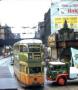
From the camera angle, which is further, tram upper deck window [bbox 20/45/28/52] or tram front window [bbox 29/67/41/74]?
tram upper deck window [bbox 20/45/28/52]

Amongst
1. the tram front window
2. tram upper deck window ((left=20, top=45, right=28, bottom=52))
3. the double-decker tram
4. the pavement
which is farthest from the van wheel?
tram upper deck window ((left=20, top=45, right=28, bottom=52))

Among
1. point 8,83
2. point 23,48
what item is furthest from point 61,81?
point 8,83

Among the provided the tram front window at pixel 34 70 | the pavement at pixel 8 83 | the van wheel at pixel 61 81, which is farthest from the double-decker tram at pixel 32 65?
the van wheel at pixel 61 81

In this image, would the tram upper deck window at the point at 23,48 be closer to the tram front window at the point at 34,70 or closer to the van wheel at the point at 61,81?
the tram front window at the point at 34,70

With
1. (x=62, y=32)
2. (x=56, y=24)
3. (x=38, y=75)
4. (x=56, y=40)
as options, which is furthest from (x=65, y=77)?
(x=56, y=24)

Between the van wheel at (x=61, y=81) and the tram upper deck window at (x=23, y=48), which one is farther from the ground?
the tram upper deck window at (x=23, y=48)

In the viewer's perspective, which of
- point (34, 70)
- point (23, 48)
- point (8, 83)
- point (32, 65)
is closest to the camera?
point (32, 65)

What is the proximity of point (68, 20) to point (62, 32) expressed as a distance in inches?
592

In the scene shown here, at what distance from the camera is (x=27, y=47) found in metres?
44.2

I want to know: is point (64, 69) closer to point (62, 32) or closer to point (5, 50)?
point (62, 32)

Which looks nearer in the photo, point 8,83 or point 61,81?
point 61,81

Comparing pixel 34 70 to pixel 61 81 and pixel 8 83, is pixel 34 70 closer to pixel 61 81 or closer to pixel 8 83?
pixel 61 81

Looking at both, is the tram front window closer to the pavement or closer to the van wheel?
the pavement

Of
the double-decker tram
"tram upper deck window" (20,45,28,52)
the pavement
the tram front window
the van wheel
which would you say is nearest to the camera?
the pavement
